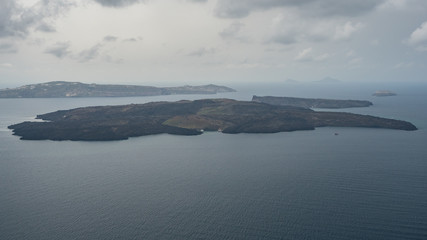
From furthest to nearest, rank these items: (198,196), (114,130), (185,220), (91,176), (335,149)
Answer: (114,130) < (335,149) < (91,176) < (198,196) < (185,220)

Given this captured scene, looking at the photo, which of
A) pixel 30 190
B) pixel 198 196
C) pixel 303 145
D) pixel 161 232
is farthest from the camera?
pixel 303 145

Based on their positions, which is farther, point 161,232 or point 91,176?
point 91,176

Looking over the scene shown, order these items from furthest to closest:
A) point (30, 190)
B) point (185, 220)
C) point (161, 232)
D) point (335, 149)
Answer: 1. point (335, 149)
2. point (30, 190)
3. point (185, 220)
4. point (161, 232)

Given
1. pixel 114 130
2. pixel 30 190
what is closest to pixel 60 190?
pixel 30 190

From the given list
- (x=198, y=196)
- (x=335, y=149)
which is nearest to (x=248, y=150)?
(x=335, y=149)

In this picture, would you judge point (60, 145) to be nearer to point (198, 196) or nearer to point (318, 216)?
point (198, 196)

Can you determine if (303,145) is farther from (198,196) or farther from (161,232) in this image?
(161,232)
